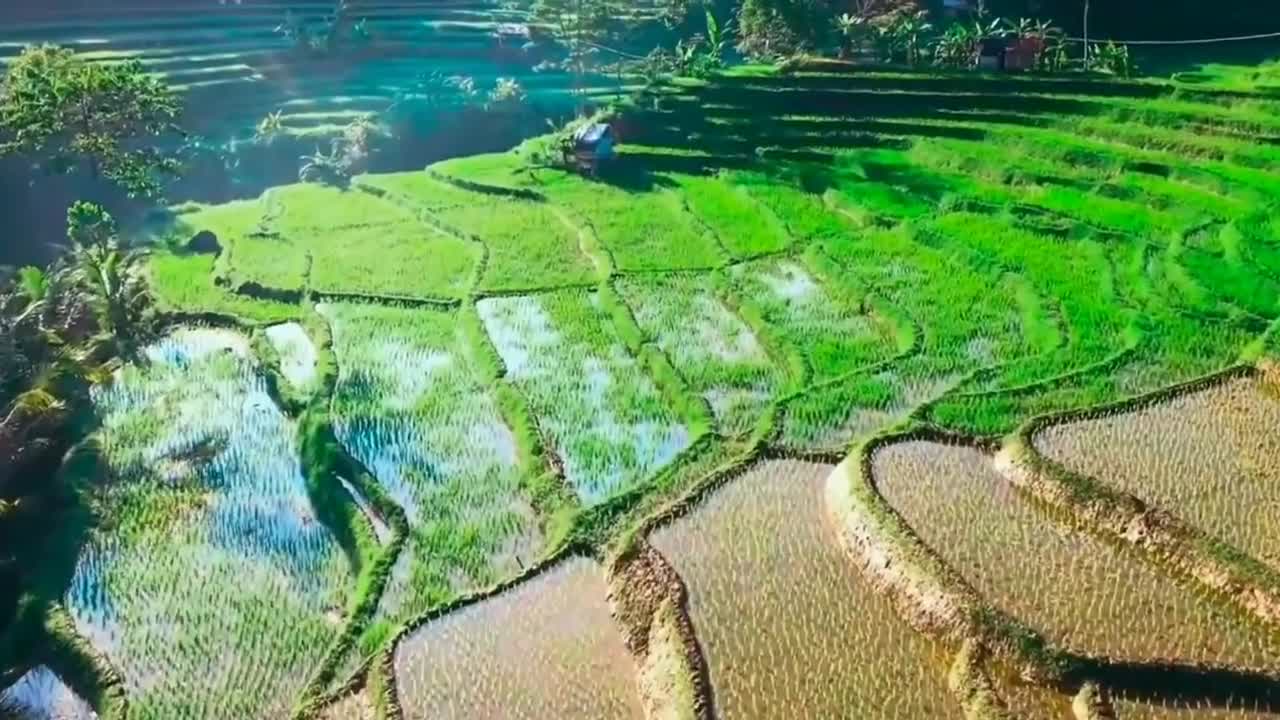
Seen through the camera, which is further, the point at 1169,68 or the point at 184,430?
the point at 1169,68

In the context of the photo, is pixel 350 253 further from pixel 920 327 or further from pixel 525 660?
pixel 525 660

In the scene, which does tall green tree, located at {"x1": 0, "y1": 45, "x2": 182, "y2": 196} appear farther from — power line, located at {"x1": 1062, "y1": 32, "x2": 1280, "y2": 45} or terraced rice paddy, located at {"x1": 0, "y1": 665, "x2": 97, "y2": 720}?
power line, located at {"x1": 1062, "y1": 32, "x2": 1280, "y2": 45}

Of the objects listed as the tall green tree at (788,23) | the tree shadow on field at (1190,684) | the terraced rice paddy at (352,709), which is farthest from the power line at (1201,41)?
the terraced rice paddy at (352,709)

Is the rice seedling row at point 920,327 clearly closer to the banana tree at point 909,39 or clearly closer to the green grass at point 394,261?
the green grass at point 394,261

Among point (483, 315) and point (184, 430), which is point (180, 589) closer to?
point (184, 430)

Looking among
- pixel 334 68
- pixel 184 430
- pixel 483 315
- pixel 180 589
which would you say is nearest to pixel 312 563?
pixel 180 589

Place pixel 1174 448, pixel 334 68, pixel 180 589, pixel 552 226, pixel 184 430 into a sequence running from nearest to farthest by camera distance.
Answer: pixel 180 589
pixel 1174 448
pixel 184 430
pixel 552 226
pixel 334 68

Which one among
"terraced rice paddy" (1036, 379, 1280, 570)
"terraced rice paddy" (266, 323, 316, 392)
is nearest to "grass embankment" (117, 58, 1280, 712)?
"terraced rice paddy" (1036, 379, 1280, 570)
